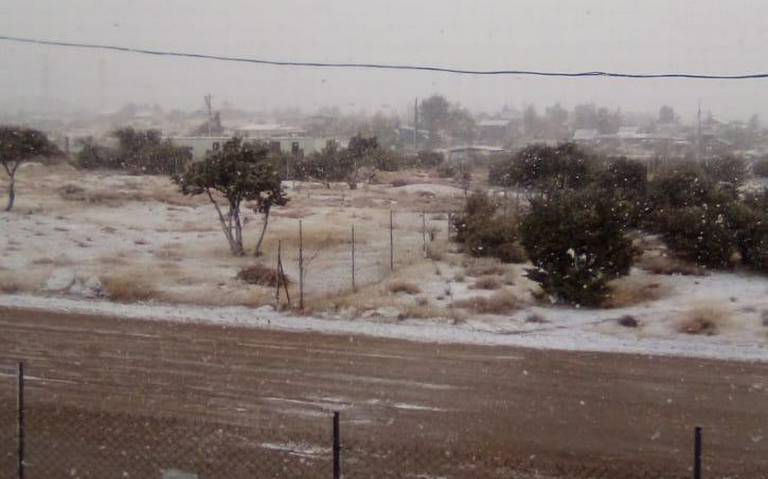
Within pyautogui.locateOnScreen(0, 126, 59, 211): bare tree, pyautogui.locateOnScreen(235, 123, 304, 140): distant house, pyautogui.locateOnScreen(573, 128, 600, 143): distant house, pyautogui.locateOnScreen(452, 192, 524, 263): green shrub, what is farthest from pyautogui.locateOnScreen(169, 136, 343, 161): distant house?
pyautogui.locateOnScreen(452, 192, 524, 263): green shrub

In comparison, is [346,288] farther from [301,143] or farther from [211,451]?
[301,143]

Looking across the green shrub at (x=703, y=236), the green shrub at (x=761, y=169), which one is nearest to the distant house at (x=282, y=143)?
the green shrub at (x=761, y=169)

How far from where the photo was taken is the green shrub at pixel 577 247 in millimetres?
17984

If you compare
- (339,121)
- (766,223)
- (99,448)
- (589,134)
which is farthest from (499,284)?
(339,121)

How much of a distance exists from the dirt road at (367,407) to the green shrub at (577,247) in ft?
14.0

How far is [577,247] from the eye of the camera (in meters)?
18.4

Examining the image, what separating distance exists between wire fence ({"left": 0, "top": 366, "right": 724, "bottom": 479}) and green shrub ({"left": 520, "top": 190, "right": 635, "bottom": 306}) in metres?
9.35

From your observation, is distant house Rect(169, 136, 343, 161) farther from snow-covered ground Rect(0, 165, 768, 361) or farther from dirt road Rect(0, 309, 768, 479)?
dirt road Rect(0, 309, 768, 479)

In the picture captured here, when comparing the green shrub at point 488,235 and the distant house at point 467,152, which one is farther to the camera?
the distant house at point 467,152

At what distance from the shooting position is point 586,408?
10469mm

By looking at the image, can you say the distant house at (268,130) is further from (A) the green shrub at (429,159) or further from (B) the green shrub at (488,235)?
(B) the green shrub at (488,235)

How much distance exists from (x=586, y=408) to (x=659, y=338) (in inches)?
204

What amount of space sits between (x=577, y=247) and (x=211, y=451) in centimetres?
1158

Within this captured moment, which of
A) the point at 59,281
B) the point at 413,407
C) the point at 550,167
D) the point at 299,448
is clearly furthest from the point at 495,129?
the point at 299,448
